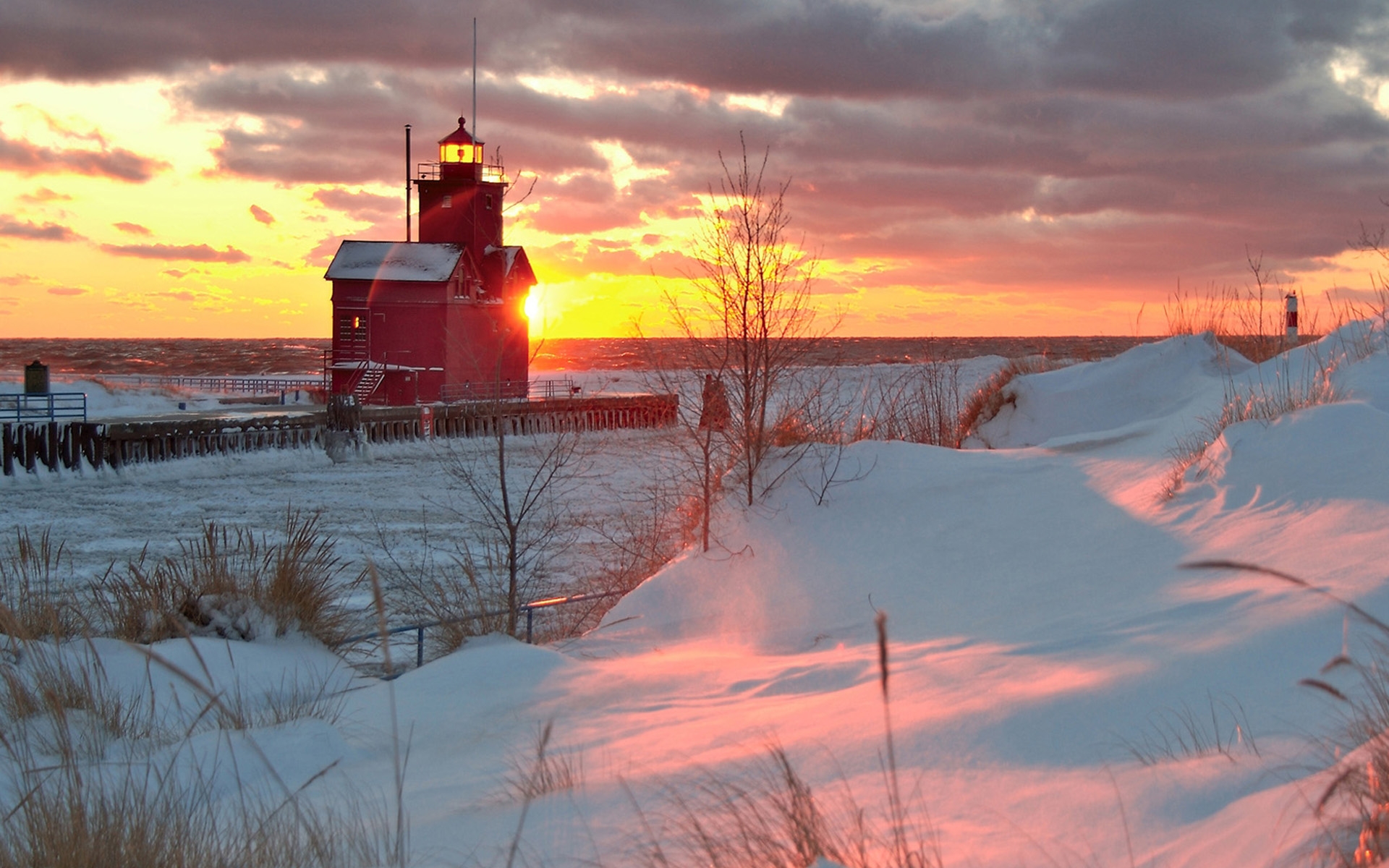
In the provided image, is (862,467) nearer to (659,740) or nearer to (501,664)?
(501,664)

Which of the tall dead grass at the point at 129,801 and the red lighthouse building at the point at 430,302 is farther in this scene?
the red lighthouse building at the point at 430,302

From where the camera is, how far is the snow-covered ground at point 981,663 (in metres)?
3.47

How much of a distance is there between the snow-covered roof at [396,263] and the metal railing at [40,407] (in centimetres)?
1023

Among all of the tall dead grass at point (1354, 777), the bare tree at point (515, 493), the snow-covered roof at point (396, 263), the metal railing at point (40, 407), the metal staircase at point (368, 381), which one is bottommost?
the bare tree at point (515, 493)

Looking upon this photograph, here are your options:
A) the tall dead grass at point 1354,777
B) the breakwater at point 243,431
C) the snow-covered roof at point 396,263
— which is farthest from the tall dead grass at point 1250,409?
the snow-covered roof at point 396,263

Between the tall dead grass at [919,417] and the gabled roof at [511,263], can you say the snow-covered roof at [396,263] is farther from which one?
the tall dead grass at [919,417]

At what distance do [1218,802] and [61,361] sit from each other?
112 m

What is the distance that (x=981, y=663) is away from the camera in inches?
220

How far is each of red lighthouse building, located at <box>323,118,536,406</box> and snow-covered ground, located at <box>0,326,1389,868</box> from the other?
30841 mm

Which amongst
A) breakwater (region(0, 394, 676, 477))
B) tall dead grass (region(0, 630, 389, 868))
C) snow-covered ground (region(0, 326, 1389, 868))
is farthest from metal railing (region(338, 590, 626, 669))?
breakwater (region(0, 394, 676, 477))

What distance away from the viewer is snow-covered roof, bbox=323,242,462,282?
40.9 m

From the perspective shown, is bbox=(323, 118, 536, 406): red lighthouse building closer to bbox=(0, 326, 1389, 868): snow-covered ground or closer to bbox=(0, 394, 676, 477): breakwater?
bbox=(0, 394, 676, 477): breakwater

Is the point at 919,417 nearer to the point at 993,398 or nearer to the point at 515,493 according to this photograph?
the point at 993,398

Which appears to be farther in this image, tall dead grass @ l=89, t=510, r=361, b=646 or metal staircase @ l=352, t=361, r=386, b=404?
metal staircase @ l=352, t=361, r=386, b=404
